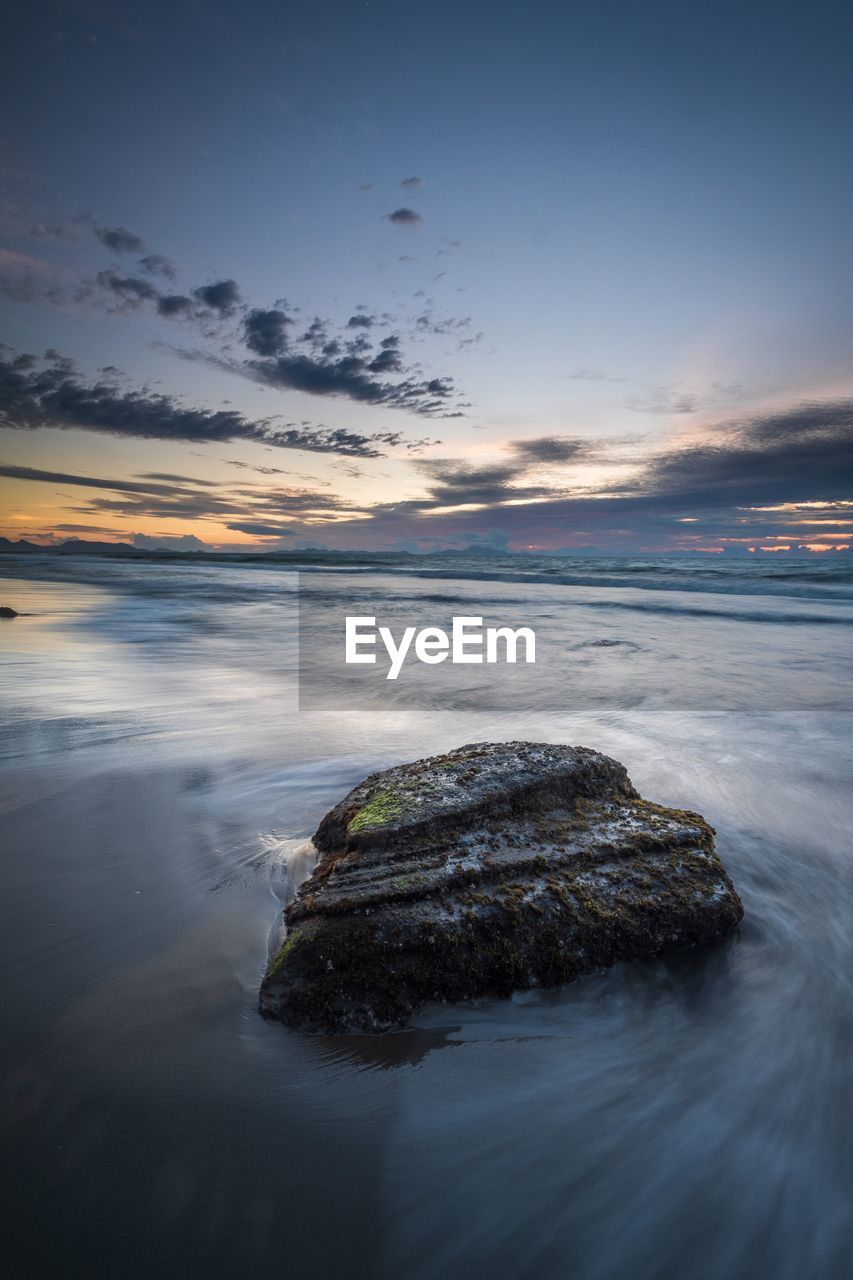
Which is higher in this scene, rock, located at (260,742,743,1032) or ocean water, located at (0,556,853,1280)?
rock, located at (260,742,743,1032)

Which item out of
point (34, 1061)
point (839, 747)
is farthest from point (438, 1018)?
point (839, 747)

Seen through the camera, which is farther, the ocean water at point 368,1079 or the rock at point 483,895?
the rock at point 483,895

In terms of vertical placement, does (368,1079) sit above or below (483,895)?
below

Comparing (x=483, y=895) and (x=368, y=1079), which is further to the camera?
(x=483, y=895)

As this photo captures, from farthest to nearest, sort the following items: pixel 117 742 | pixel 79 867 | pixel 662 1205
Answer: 1. pixel 117 742
2. pixel 79 867
3. pixel 662 1205

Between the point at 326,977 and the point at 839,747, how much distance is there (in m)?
5.99

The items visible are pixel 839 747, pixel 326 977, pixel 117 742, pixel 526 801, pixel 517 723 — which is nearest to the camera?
pixel 326 977

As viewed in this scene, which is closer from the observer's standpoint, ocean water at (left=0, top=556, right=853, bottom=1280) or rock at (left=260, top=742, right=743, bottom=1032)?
ocean water at (left=0, top=556, right=853, bottom=1280)

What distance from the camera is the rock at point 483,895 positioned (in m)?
2.28

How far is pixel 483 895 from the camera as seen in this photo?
2484mm

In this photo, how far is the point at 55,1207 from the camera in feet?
5.40

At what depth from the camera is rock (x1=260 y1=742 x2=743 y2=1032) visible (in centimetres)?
228

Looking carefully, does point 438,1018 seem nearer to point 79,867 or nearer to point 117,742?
point 79,867

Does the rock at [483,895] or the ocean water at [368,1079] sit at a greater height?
the rock at [483,895]
